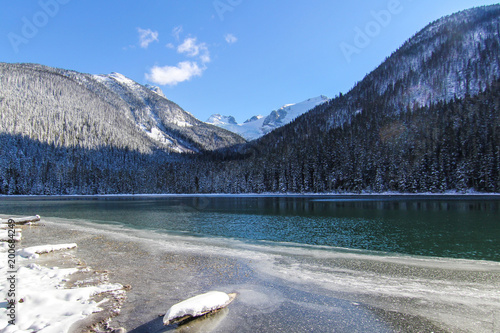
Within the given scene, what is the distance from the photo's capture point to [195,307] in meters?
8.06

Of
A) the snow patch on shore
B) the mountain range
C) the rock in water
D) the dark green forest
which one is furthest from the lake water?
the mountain range

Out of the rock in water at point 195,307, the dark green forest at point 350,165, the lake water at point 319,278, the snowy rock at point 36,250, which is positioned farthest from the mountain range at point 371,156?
the snowy rock at point 36,250

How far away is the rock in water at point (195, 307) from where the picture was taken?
766 centimetres

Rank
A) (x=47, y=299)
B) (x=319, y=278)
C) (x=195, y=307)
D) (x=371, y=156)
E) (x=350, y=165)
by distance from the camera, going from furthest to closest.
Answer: (x=350, y=165) → (x=371, y=156) → (x=319, y=278) → (x=47, y=299) → (x=195, y=307)

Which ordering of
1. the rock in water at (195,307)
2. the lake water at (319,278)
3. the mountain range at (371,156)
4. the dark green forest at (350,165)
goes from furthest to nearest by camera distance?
the mountain range at (371,156) → the dark green forest at (350,165) → the lake water at (319,278) → the rock in water at (195,307)

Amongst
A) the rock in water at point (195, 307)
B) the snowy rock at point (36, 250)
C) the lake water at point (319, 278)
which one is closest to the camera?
the rock in water at point (195, 307)

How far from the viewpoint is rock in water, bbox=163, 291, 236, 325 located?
7.66 meters

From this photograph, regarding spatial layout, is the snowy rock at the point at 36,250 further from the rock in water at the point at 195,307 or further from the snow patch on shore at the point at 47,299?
the rock in water at the point at 195,307

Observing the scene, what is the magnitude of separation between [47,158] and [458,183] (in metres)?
221

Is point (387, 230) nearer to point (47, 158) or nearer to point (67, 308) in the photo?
point (67, 308)

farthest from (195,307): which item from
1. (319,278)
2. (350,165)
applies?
(350,165)

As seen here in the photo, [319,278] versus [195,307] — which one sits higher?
[195,307]

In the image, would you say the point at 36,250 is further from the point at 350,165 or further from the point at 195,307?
the point at 350,165

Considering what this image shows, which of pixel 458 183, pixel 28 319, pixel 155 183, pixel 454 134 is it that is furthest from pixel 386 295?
pixel 155 183
